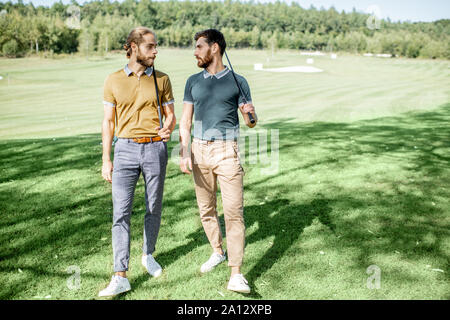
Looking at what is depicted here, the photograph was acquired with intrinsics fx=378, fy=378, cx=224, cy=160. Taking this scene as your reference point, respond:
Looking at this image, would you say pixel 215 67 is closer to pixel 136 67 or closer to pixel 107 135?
pixel 136 67

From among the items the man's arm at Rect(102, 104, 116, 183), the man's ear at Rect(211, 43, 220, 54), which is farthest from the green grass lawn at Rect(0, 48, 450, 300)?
the man's ear at Rect(211, 43, 220, 54)

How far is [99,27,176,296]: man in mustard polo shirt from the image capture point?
11.6 feet

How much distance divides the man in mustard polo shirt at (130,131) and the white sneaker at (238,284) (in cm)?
99

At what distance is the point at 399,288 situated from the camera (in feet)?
12.2

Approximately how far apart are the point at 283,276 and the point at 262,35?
116m

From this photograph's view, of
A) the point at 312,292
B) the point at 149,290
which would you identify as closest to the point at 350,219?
the point at 312,292

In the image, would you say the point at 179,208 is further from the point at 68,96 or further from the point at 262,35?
the point at 262,35

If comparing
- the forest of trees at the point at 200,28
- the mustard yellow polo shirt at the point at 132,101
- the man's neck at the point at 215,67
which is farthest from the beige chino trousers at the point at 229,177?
the forest of trees at the point at 200,28

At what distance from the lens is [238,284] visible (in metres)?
3.57

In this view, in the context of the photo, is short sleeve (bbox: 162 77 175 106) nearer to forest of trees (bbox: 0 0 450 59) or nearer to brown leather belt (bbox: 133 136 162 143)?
brown leather belt (bbox: 133 136 162 143)

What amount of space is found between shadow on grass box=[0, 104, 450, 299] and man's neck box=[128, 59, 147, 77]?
207 centimetres

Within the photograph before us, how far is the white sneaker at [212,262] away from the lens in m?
4.02

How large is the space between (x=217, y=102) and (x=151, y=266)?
72.6 inches

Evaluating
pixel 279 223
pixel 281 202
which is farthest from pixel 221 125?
pixel 281 202
